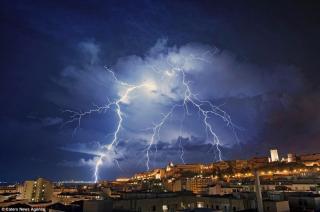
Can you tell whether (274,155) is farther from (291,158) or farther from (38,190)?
(38,190)

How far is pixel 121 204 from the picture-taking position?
80.9 feet

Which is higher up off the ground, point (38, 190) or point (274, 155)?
point (274, 155)

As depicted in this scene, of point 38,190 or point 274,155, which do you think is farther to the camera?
point 274,155

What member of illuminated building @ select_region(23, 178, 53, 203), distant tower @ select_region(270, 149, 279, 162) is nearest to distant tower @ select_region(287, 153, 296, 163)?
distant tower @ select_region(270, 149, 279, 162)

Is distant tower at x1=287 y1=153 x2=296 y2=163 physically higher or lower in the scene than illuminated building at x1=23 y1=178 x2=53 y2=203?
higher

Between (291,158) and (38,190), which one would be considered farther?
(291,158)

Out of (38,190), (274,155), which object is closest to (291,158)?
(274,155)

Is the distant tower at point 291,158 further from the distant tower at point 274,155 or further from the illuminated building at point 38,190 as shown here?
the illuminated building at point 38,190

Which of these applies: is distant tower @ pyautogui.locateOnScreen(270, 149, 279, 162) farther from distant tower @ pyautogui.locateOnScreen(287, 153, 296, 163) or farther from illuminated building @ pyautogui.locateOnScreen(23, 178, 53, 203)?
illuminated building @ pyautogui.locateOnScreen(23, 178, 53, 203)

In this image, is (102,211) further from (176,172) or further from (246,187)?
(176,172)

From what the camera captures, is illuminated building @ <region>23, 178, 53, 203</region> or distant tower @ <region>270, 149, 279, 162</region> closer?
illuminated building @ <region>23, 178, 53, 203</region>

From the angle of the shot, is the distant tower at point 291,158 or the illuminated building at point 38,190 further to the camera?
the distant tower at point 291,158

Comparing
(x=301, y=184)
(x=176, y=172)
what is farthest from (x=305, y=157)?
(x=301, y=184)

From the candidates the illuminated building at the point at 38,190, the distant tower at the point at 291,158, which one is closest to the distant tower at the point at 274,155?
the distant tower at the point at 291,158
